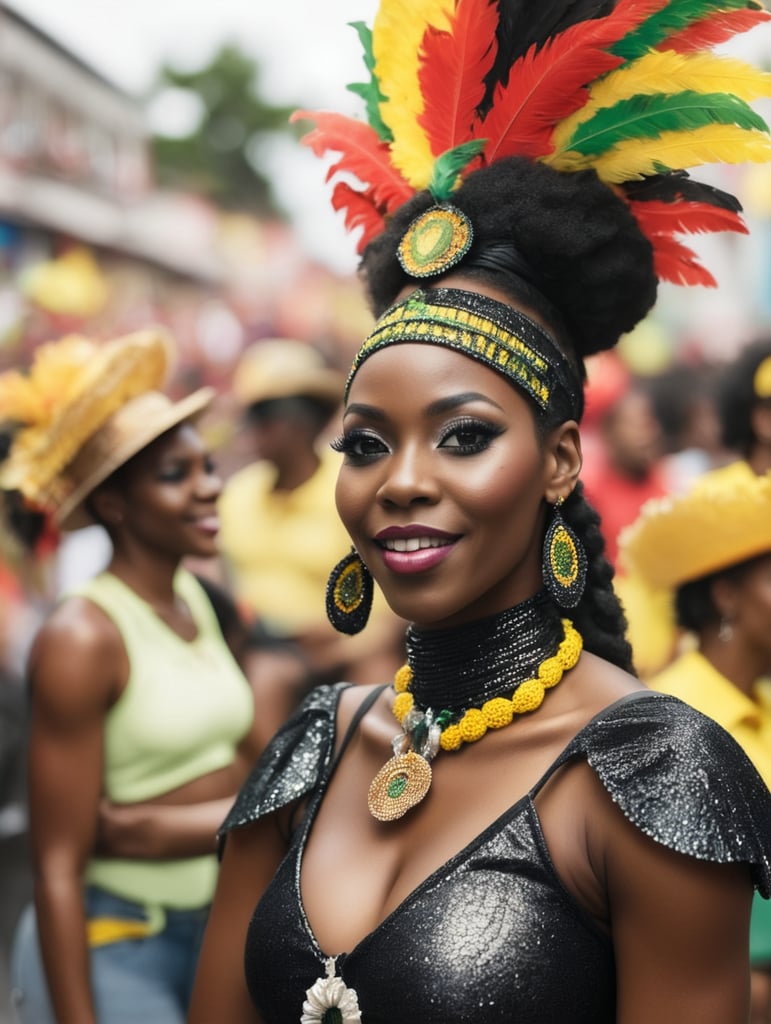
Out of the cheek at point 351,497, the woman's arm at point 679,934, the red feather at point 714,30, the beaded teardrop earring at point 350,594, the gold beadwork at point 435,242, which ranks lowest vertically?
the woman's arm at point 679,934

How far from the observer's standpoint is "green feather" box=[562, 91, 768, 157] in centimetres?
214

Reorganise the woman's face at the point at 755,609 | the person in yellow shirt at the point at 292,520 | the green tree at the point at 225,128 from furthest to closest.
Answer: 1. the green tree at the point at 225,128
2. the person in yellow shirt at the point at 292,520
3. the woman's face at the point at 755,609

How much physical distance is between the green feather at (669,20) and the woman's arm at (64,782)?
2075mm

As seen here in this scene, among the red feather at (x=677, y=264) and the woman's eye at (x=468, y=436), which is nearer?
the woman's eye at (x=468, y=436)

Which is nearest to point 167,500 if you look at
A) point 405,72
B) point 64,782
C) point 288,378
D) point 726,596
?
point 64,782

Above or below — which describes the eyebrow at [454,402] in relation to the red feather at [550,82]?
below

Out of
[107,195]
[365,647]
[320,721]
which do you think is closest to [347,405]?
[320,721]

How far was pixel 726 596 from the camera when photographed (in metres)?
3.52

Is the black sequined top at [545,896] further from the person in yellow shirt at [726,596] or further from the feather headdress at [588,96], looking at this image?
the person in yellow shirt at [726,596]

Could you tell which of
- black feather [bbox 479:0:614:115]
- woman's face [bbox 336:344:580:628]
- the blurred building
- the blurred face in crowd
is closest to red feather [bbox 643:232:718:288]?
black feather [bbox 479:0:614:115]

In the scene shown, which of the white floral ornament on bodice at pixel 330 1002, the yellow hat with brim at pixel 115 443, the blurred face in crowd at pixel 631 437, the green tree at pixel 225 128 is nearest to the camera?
the white floral ornament on bodice at pixel 330 1002

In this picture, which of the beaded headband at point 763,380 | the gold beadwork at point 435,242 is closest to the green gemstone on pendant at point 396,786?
the gold beadwork at point 435,242

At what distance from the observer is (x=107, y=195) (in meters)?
30.2

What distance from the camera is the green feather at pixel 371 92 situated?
2488 mm
